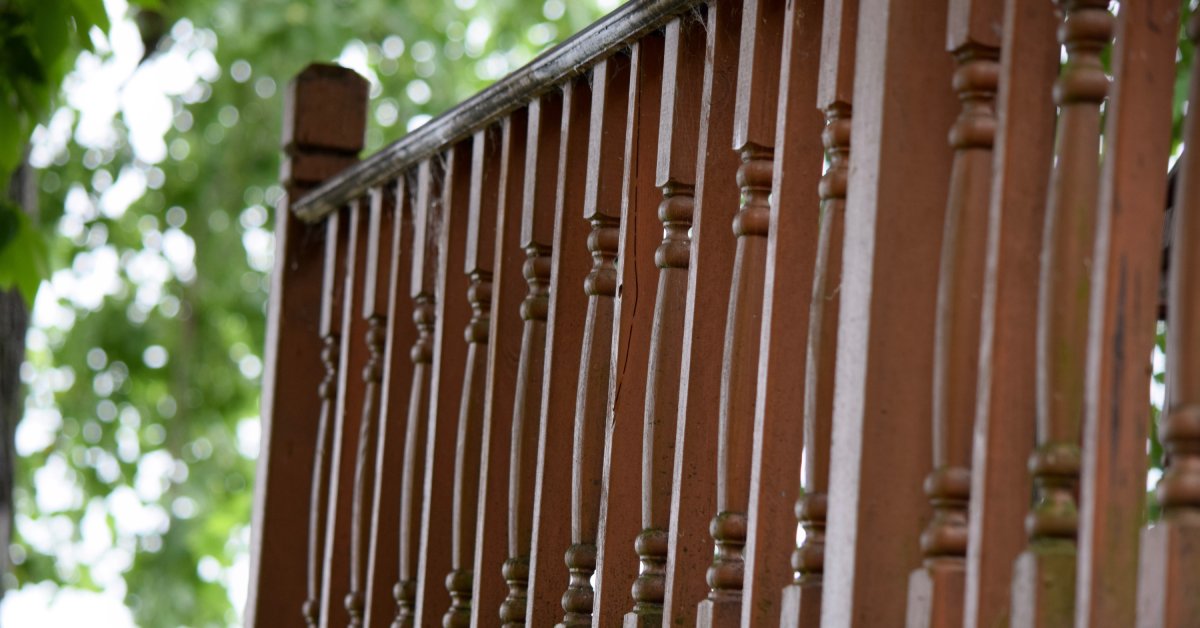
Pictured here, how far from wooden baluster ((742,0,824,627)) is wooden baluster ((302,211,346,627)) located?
5.43 ft

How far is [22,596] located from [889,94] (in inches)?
327

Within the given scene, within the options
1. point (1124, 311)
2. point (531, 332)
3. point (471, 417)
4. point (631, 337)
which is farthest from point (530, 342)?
point (1124, 311)

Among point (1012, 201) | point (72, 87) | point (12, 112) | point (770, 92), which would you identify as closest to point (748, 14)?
point (770, 92)

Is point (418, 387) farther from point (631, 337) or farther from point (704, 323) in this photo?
point (704, 323)

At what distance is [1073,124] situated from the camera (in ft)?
4.41

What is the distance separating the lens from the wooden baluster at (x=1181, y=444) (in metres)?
1.18

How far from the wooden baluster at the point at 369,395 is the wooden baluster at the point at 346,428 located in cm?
2

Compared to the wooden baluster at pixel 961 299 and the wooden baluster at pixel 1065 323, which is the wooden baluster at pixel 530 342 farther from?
the wooden baluster at pixel 1065 323

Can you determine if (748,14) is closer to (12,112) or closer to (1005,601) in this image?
(1005,601)

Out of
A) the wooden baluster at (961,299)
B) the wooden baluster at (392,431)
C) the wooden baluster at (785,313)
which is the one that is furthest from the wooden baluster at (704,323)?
the wooden baluster at (392,431)

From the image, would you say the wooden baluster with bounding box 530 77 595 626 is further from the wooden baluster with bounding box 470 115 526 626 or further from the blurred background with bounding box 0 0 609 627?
the blurred background with bounding box 0 0 609 627

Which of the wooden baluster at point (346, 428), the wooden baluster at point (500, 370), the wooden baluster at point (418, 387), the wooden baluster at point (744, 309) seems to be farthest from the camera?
the wooden baluster at point (346, 428)

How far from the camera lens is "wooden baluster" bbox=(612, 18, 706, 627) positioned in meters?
1.91

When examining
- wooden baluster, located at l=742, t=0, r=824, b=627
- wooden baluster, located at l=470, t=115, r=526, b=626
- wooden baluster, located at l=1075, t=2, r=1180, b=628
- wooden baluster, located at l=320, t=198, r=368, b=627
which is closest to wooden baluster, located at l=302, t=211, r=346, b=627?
wooden baluster, located at l=320, t=198, r=368, b=627
